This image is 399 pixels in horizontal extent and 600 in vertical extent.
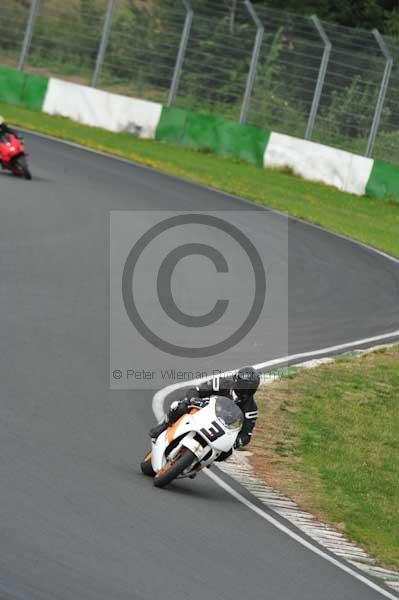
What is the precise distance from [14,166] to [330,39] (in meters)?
12.2

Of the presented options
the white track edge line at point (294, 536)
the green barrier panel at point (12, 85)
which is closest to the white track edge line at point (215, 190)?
the green barrier panel at point (12, 85)

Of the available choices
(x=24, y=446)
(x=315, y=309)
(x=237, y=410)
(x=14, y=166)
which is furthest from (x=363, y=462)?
(x=14, y=166)

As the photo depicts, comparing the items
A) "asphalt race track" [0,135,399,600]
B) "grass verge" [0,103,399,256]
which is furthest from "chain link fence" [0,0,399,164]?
"asphalt race track" [0,135,399,600]

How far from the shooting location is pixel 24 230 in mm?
19234

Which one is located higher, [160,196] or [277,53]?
[277,53]

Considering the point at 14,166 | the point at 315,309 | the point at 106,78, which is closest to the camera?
the point at 315,309

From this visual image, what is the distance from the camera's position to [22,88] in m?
35.7

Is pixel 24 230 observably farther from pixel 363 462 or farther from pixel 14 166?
pixel 363 462

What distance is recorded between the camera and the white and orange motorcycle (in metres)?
9.59

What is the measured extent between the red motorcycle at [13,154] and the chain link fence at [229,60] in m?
10.7

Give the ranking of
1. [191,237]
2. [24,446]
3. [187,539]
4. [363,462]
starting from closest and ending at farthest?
[187,539] → [24,446] → [363,462] → [191,237]

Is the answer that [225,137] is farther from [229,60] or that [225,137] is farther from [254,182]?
[254,182]

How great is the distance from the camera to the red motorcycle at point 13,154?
2361 cm

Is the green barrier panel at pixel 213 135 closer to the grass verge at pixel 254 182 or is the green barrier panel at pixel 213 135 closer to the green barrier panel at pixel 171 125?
the green barrier panel at pixel 171 125
